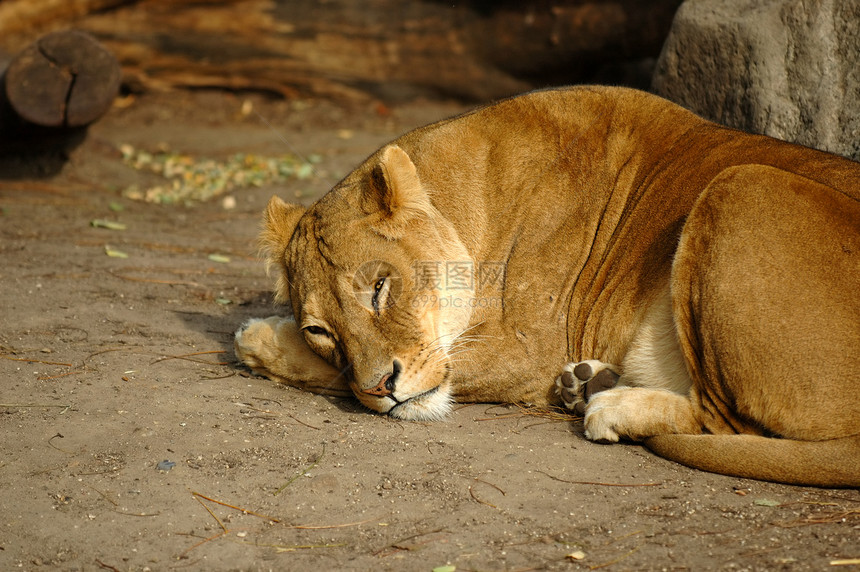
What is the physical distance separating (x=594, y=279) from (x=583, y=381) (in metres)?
0.56

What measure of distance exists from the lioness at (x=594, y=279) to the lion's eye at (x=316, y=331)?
0.03 metres

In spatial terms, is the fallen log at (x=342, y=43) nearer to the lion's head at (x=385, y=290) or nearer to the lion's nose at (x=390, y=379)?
the lion's head at (x=385, y=290)

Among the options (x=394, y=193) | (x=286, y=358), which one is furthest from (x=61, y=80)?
(x=394, y=193)

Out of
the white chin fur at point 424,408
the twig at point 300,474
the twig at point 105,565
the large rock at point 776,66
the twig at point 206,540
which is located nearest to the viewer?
the twig at point 105,565

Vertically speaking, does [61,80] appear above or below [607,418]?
above

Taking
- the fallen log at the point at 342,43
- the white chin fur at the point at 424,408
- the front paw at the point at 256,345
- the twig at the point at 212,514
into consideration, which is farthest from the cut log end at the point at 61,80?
the twig at the point at 212,514

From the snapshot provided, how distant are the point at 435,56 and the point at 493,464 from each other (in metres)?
8.25

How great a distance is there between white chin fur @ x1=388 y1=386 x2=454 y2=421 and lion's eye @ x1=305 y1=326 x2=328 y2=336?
0.55 meters

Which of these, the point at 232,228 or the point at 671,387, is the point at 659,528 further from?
the point at 232,228

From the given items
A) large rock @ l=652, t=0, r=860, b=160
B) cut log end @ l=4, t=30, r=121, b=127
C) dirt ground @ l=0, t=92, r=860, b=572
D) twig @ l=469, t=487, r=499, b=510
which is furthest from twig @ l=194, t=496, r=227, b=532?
cut log end @ l=4, t=30, r=121, b=127

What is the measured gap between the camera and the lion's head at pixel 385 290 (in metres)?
4.39

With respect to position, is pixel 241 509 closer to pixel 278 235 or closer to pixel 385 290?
pixel 385 290

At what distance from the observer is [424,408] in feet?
14.8

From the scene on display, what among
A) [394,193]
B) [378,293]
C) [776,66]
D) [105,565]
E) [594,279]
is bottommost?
[105,565]
